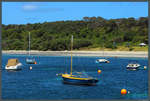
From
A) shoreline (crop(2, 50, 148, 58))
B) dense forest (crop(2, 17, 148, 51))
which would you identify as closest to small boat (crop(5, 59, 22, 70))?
shoreline (crop(2, 50, 148, 58))

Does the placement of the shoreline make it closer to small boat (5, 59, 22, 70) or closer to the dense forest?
the dense forest

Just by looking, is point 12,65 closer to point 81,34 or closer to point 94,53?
point 94,53

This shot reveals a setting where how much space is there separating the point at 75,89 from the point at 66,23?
440 ft

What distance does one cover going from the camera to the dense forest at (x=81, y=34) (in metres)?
145

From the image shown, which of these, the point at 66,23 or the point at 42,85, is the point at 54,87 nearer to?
the point at 42,85

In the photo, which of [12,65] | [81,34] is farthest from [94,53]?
[12,65]

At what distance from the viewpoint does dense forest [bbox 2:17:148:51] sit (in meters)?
145

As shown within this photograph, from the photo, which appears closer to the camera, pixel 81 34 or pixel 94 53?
pixel 94 53

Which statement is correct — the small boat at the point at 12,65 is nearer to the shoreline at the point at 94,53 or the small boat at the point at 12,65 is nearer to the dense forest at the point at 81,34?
the shoreline at the point at 94,53

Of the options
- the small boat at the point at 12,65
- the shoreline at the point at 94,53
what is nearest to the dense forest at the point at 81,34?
the shoreline at the point at 94,53

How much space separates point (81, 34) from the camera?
522 feet

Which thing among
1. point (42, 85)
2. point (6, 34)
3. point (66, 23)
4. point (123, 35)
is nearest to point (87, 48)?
point (123, 35)

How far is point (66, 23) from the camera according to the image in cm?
17375

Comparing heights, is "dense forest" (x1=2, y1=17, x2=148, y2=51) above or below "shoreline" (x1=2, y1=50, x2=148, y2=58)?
above
